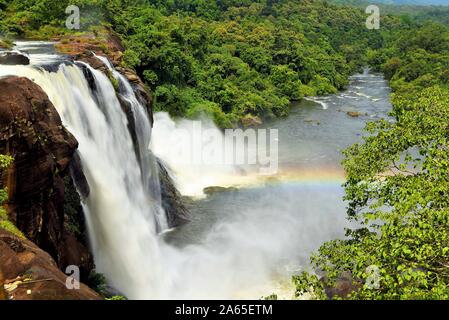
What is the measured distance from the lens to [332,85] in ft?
228

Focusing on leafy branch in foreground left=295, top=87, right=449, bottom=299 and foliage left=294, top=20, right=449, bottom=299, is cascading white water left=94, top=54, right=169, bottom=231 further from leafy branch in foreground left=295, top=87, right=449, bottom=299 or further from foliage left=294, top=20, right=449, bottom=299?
leafy branch in foreground left=295, top=87, right=449, bottom=299

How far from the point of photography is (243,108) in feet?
155

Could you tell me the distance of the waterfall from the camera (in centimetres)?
1636

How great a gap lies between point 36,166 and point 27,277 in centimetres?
474

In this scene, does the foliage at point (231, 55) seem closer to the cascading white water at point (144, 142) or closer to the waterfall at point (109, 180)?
the cascading white water at point (144, 142)

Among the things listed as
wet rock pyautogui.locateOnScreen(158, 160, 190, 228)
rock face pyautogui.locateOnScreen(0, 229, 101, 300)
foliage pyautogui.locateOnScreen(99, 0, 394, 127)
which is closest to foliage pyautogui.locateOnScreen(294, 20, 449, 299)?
rock face pyautogui.locateOnScreen(0, 229, 101, 300)

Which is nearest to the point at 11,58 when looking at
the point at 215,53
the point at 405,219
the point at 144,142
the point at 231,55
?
the point at 144,142

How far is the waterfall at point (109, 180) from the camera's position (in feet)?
53.7

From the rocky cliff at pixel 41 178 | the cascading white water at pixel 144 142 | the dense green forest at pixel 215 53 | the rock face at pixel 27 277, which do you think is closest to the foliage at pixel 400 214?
the rock face at pixel 27 277

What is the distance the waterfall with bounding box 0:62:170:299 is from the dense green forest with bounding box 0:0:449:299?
23.0 feet

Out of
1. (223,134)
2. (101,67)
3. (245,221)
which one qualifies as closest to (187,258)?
(245,221)

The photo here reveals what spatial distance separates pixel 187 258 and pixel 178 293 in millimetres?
2672

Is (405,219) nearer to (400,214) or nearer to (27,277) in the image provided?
(400,214)

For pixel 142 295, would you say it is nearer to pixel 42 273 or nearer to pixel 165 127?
pixel 42 273
